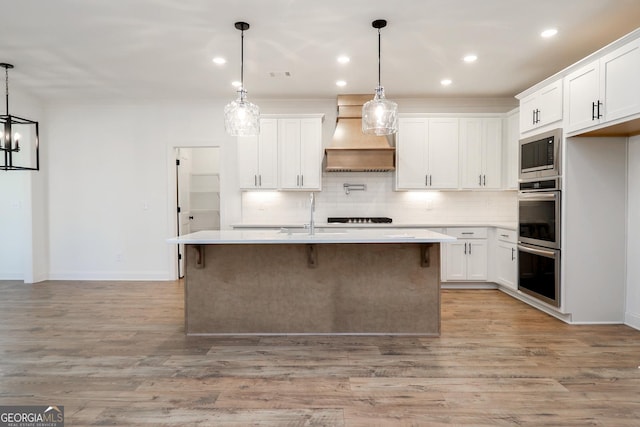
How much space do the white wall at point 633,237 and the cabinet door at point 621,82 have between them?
2.37ft

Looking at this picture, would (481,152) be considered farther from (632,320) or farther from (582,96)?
(632,320)

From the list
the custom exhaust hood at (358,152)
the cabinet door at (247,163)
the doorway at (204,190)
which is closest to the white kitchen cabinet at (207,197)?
the doorway at (204,190)

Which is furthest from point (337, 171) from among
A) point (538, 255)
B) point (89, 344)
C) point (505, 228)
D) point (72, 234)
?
→ point (72, 234)

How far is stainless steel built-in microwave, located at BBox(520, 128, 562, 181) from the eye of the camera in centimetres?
355

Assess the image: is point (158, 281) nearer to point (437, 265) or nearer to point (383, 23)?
point (437, 265)

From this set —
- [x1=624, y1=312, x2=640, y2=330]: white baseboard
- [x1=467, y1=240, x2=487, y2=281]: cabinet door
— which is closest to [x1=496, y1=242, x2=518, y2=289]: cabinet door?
[x1=467, y1=240, x2=487, y2=281]: cabinet door

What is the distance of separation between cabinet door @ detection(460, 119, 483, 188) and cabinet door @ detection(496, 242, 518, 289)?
0.99 meters

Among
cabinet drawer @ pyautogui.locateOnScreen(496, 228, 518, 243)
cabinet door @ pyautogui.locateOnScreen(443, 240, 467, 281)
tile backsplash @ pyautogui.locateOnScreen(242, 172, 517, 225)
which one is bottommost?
cabinet door @ pyautogui.locateOnScreen(443, 240, 467, 281)

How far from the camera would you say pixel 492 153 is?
16.8 ft

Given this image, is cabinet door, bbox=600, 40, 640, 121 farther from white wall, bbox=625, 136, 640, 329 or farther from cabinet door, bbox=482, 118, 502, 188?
cabinet door, bbox=482, 118, 502, 188

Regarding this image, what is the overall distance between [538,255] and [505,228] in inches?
31.4

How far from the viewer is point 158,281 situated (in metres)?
5.48

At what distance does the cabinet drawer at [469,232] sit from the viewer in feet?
16.0

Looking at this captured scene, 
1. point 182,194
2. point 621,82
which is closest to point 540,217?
point 621,82
